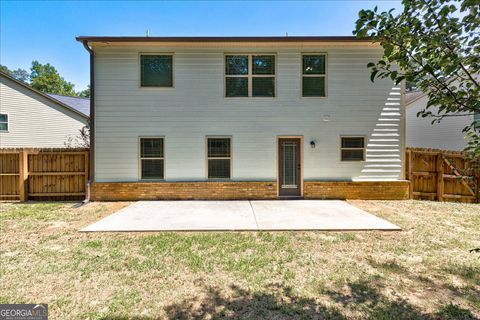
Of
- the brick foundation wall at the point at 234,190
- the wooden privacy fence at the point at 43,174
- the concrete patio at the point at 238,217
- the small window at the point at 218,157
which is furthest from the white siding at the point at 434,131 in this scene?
the wooden privacy fence at the point at 43,174

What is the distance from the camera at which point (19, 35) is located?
17.9 metres

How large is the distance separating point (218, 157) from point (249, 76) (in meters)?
3.20

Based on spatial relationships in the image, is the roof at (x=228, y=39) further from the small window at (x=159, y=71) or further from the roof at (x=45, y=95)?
the roof at (x=45, y=95)

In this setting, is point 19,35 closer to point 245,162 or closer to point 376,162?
point 245,162

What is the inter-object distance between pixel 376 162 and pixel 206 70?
7164 millimetres

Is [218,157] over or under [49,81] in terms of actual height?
under

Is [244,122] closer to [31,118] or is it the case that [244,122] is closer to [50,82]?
[31,118]

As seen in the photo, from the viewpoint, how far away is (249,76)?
848cm

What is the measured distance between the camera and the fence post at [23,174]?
8.11m

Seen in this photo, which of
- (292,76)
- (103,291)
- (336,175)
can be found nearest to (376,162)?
(336,175)

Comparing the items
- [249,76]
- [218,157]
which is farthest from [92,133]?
[249,76]

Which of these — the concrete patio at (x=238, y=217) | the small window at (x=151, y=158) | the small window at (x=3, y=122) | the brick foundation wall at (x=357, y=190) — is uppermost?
the small window at (x=3, y=122)

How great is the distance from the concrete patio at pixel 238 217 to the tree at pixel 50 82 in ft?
157

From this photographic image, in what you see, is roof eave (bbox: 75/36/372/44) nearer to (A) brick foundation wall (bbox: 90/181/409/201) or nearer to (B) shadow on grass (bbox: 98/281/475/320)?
(A) brick foundation wall (bbox: 90/181/409/201)
